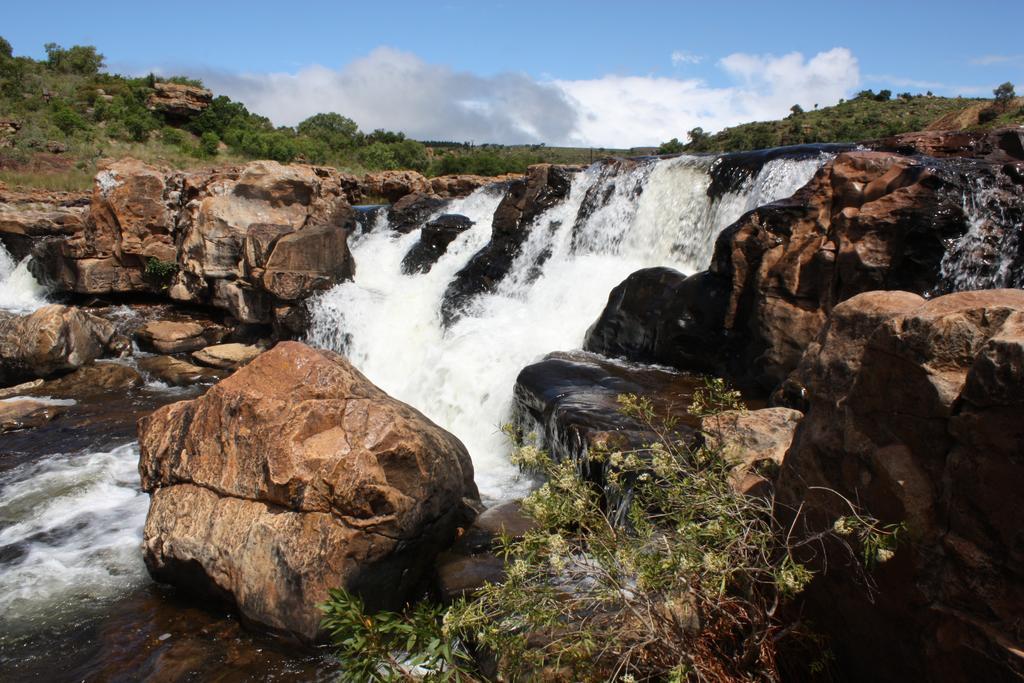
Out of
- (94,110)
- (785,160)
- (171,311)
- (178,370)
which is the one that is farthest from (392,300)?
(94,110)

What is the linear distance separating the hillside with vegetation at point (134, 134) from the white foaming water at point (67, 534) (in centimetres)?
2208

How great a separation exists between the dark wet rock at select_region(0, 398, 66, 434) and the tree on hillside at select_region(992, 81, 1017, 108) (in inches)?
992

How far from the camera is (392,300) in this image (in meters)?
13.2

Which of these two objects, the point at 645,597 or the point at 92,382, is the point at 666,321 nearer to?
the point at 645,597

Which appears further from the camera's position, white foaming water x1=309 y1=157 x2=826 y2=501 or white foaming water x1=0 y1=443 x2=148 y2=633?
white foaming water x1=309 y1=157 x2=826 y2=501

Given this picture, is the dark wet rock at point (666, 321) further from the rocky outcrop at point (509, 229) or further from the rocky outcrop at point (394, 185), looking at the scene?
the rocky outcrop at point (394, 185)

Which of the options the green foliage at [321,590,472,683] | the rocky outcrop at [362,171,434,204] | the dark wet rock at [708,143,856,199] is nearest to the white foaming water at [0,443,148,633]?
the green foliage at [321,590,472,683]

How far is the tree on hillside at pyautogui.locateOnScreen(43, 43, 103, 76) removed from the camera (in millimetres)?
41938

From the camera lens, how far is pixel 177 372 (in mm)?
11750

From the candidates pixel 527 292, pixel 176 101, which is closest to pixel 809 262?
pixel 527 292

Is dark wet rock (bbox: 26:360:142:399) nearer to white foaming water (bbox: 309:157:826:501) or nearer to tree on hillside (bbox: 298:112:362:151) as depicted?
white foaming water (bbox: 309:157:826:501)

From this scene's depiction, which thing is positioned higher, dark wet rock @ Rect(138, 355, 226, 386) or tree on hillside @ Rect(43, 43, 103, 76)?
tree on hillside @ Rect(43, 43, 103, 76)

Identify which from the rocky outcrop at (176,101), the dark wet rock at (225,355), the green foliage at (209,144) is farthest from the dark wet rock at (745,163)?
the rocky outcrop at (176,101)

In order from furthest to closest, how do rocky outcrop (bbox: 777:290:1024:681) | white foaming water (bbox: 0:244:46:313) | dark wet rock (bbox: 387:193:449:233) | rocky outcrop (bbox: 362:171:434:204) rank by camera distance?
rocky outcrop (bbox: 362:171:434:204) < dark wet rock (bbox: 387:193:449:233) < white foaming water (bbox: 0:244:46:313) < rocky outcrop (bbox: 777:290:1024:681)
